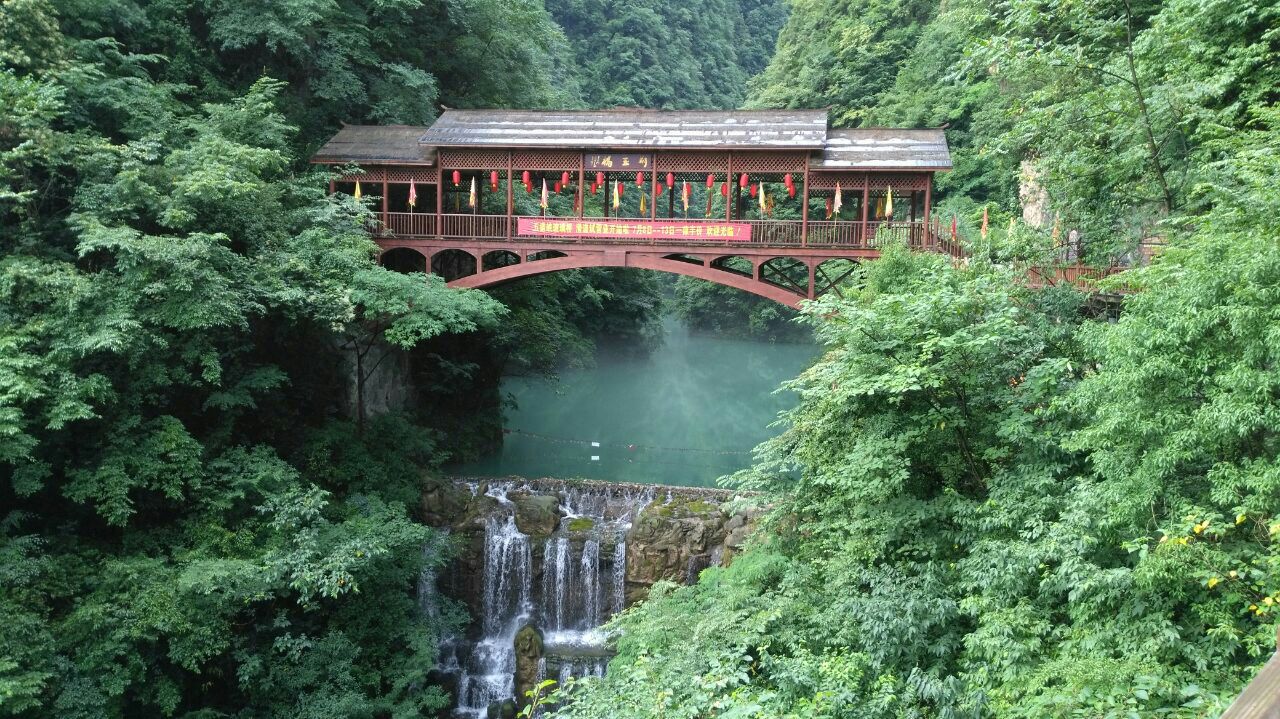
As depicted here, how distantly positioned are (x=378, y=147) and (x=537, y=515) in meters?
8.02

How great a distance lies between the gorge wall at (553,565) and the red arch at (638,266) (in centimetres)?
377

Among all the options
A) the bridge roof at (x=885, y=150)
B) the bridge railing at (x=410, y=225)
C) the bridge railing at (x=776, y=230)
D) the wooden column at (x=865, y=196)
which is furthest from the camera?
the bridge railing at (x=410, y=225)

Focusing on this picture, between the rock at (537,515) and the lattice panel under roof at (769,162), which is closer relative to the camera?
the rock at (537,515)

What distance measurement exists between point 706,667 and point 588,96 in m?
35.0

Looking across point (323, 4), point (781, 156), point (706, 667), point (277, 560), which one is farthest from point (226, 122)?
point (706, 667)

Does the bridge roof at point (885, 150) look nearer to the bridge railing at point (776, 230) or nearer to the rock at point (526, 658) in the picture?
the bridge railing at point (776, 230)

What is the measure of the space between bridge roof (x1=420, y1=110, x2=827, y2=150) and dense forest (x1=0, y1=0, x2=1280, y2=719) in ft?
9.90

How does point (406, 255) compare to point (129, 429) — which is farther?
point (406, 255)

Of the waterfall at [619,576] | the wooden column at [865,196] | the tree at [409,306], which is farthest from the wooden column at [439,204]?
the wooden column at [865,196]

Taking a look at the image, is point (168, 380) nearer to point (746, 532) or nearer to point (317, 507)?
point (317, 507)

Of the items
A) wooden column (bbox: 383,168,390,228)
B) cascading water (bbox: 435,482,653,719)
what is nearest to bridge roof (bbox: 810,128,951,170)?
cascading water (bbox: 435,482,653,719)

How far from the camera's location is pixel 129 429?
10016 mm

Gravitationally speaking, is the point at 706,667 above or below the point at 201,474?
below

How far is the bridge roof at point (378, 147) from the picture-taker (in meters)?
15.8
